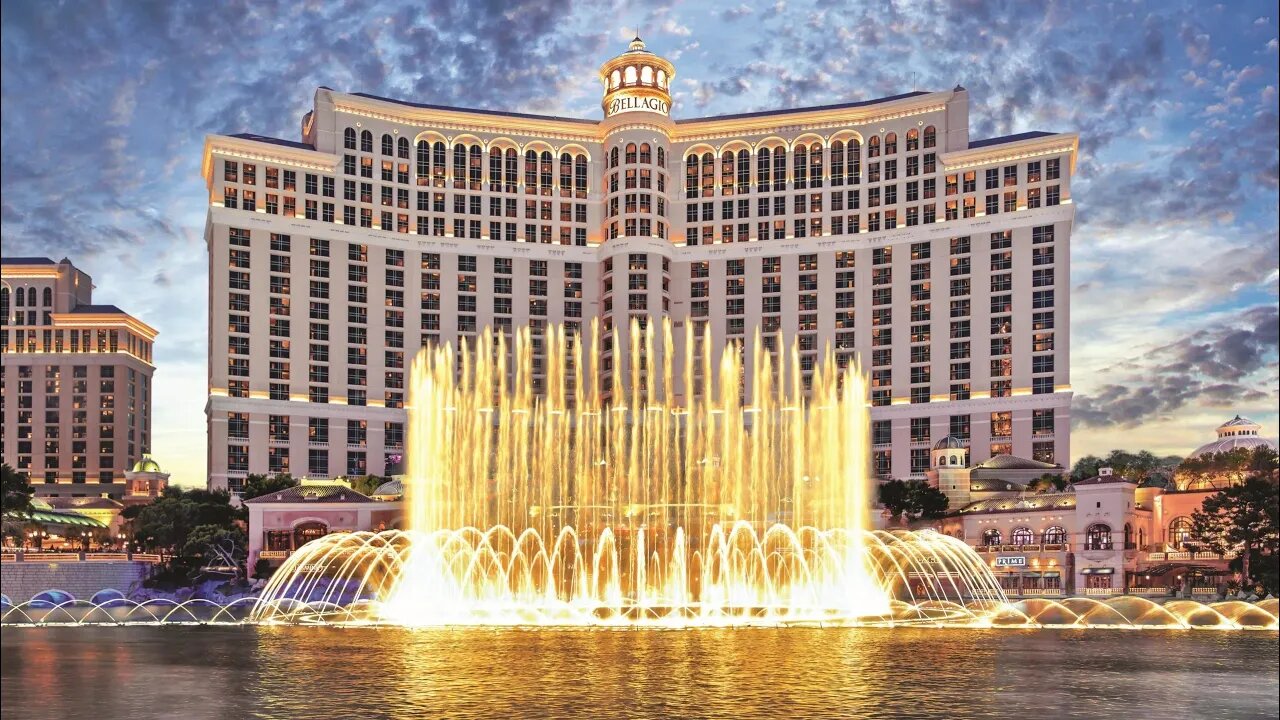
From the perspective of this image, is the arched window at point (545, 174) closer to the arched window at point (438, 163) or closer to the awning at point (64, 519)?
the arched window at point (438, 163)

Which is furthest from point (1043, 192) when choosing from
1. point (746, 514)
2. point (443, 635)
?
point (443, 635)

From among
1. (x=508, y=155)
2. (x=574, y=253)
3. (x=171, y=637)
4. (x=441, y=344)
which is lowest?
(x=171, y=637)

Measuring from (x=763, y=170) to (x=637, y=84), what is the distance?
53.5ft

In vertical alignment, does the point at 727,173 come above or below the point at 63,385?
above

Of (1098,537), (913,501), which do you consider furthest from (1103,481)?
(913,501)

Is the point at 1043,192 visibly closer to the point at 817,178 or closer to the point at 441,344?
the point at 817,178

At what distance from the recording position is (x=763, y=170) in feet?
460

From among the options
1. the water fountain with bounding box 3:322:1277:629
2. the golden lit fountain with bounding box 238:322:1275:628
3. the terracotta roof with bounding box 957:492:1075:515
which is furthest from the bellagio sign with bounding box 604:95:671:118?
the terracotta roof with bounding box 957:492:1075:515

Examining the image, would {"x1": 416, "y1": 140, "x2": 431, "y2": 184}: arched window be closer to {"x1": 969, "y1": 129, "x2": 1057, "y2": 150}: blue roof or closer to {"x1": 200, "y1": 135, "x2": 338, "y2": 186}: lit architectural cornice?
{"x1": 200, "y1": 135, "x2": 338, "y2": 186}: lit architectural cornice

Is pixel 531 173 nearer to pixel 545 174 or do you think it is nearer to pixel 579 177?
pixel 545 174

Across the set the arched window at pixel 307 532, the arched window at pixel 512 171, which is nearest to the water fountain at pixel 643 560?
the arched window at pixel 307 532

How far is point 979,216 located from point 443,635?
94.9 metres

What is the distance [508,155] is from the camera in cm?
14050

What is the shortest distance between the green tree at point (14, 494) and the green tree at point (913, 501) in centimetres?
6362
